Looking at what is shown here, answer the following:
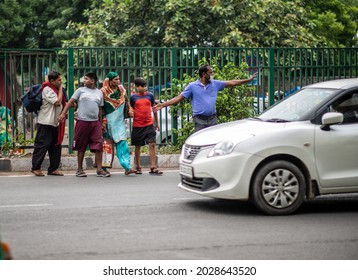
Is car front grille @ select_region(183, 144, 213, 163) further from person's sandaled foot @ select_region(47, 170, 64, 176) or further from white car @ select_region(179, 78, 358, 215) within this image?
person's sandaled foot @ select_region(47, 170, 64, 176)

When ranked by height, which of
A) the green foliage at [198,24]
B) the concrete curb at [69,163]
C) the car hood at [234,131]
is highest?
the green foliage at [198,24]

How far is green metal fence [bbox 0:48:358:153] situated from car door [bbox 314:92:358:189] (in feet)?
22.4

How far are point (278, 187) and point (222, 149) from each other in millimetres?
754

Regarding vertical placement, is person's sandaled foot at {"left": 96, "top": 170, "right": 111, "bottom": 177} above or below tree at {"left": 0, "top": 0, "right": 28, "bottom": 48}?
below

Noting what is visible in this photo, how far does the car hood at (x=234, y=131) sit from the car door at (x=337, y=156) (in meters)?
0.51

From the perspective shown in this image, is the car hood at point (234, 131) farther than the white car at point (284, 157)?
Yes

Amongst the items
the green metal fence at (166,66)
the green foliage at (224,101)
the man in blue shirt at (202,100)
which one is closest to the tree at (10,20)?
the green metal fence at (166,66)

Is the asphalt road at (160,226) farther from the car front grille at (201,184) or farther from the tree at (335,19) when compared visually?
the tree at (335,19)

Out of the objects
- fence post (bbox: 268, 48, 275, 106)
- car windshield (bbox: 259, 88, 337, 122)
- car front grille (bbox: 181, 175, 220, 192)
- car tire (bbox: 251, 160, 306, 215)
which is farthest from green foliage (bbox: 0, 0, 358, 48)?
car tire (bbox: 251, 160, 306, 215)

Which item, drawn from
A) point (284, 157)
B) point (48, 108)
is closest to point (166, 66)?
point (48, 108)

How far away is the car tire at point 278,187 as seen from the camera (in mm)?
9648

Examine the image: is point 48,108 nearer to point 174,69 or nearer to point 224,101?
point 174,69

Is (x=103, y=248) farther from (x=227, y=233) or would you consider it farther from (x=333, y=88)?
(x=333, y=88)

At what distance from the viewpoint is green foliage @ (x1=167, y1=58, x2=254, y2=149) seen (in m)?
16.6
